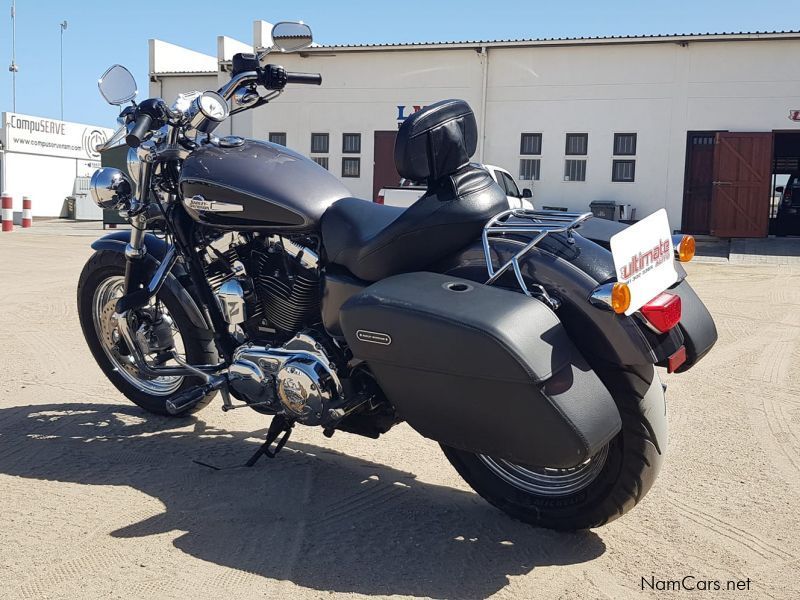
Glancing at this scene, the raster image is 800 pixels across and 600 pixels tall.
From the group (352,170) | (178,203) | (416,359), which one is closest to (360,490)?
(416,359)

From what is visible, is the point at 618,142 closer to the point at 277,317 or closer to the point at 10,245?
the point at 10,245

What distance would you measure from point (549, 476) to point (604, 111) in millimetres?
17576

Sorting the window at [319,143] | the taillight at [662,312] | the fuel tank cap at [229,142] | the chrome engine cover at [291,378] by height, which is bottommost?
the chrome engine cover at [291,378]

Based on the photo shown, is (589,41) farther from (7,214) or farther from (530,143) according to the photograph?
(7,214)

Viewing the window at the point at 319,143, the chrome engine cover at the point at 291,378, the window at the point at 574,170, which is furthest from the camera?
the window at the point at 319,143

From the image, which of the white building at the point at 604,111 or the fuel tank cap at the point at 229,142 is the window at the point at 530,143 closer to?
the white building at the point at 604,111

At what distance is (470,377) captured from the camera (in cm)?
257

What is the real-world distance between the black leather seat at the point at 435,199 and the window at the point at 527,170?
17.5 m

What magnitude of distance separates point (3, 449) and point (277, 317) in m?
1.52

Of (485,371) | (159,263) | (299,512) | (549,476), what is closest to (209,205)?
(159,263)

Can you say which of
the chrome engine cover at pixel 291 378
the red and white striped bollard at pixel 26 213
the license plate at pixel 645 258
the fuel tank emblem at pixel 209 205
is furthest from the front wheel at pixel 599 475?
the red and white striped bollard at pixel 26 213

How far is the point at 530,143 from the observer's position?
20281mm

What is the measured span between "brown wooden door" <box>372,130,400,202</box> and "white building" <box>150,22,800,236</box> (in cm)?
3

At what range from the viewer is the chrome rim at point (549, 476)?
9.91 feet
